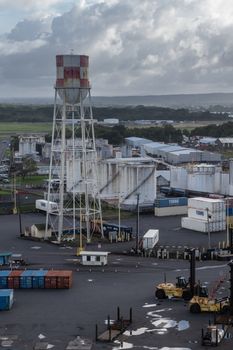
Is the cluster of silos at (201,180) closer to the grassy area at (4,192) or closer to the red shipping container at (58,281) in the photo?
the grassy area at (4,192)

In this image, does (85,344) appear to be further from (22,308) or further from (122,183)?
(122,183)

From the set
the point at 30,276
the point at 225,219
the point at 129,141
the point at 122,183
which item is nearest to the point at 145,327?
the point at 30,276

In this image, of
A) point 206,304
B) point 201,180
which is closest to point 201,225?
point 201,180

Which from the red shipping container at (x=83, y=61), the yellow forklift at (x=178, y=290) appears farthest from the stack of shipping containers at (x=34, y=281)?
the red shipping container at (x=83, y=61)

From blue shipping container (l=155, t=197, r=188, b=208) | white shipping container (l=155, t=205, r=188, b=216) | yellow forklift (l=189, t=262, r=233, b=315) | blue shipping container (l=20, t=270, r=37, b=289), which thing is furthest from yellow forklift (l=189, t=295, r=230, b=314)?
white shipping container (l=155, t=205, r=188, b=216)

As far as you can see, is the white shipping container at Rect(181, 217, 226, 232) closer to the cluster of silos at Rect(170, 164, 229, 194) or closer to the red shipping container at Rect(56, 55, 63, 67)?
the red shipping container at Rect(56, 55, 63, 67)

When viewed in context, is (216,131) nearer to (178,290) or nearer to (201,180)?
(201,180)
